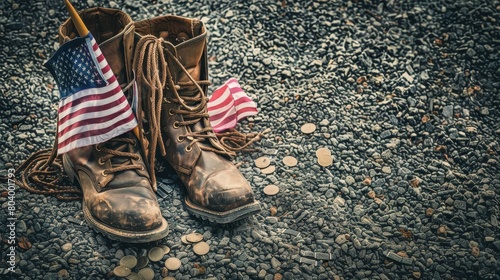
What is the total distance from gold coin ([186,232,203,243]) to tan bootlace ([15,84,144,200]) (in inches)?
17.7

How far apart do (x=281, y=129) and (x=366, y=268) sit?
47.8 inches

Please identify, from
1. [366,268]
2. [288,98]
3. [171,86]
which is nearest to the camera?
[366,268]

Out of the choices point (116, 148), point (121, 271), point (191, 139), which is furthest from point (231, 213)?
point (116, 148)

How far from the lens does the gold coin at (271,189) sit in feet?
9.70

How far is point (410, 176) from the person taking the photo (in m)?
A: 3.05

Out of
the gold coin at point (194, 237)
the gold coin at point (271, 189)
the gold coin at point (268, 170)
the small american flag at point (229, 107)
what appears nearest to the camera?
the gold coin at point (194, 237)

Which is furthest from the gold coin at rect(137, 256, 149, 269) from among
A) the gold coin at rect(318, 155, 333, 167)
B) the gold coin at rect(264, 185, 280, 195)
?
the gold coin at rect(318, 155, 333, 167)

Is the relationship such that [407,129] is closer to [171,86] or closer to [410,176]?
[410,176]

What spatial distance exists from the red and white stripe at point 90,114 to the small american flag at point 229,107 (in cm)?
83

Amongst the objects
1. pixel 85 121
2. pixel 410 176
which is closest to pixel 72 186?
pixel 85 121

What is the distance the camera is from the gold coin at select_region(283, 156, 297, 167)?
3.16 m

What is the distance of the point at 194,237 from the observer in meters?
2.65

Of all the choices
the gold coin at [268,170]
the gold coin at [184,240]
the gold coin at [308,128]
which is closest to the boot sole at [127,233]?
the gold coin at [184,240]

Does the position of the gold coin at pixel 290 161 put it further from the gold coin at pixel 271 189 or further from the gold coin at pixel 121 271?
the gold coin at pixel 121 271
